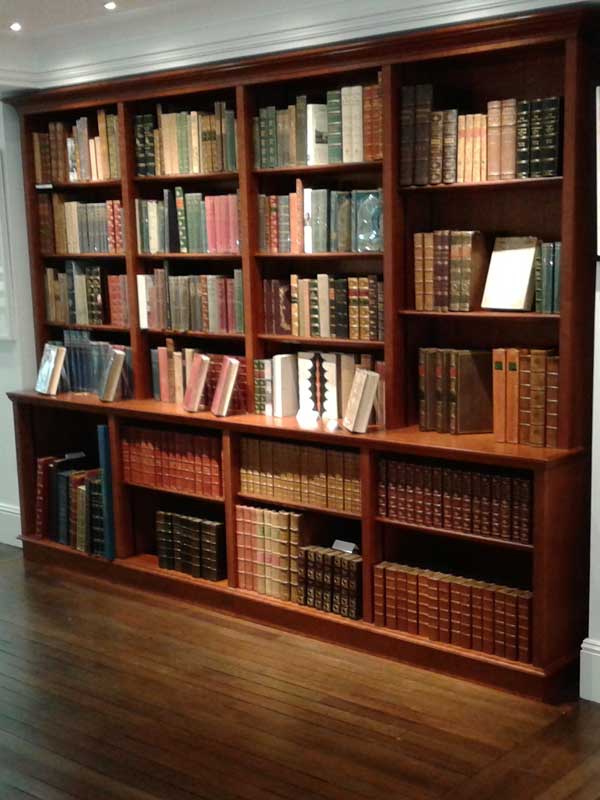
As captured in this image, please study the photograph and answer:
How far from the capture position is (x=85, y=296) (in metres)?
5.57

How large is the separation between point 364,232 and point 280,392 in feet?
2.78

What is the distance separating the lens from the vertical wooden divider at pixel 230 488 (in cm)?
477

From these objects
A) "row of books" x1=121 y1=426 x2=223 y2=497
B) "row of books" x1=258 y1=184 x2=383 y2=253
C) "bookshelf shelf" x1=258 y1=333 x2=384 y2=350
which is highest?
"row of books" x1=258 y1=184 x2=383 y2=253

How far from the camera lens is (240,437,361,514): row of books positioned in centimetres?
440

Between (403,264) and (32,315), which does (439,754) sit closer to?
(403,264)

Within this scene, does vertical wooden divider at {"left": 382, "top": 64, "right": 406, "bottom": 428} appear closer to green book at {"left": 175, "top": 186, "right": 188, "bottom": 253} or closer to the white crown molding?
the white crown molding

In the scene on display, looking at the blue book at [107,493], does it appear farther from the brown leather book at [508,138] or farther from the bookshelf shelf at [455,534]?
the brown leather book at [508,138]

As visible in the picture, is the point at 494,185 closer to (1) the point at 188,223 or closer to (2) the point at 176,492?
(1) the point at 188,223

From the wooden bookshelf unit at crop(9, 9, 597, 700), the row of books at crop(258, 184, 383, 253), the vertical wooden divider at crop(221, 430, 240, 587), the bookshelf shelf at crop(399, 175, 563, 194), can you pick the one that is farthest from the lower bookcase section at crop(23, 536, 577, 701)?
the bookshelf shelf at crop(399, 175, 563, 194)

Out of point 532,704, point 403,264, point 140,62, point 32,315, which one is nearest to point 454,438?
point 403,264

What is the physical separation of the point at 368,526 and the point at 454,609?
0.49m

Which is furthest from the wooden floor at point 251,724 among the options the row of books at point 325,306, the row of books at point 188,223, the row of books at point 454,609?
the row of books at point 188,223

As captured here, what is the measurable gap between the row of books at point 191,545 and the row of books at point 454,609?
0.92 m

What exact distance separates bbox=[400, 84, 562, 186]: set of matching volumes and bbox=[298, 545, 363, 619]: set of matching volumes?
160 centimetres
